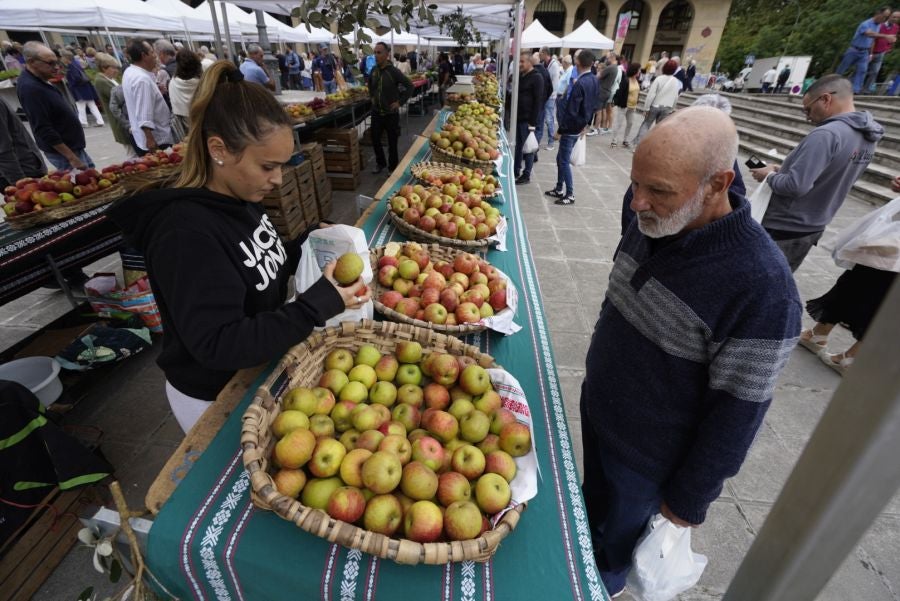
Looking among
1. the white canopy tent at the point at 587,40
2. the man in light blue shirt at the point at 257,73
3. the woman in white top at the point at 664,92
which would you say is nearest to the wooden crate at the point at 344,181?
the man in light blue shirt at the point at 257,73

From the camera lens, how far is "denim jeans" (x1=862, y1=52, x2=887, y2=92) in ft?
44.1

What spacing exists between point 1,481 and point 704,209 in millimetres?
3205

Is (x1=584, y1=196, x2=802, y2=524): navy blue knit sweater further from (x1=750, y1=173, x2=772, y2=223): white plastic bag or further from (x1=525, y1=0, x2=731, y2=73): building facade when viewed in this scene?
(x1=525, y1=0, x2=731, y2=73): building facade

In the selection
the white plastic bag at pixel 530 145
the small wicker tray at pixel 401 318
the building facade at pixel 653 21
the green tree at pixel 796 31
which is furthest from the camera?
the building facade at pixel 653 21

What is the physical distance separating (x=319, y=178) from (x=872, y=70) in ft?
59.9

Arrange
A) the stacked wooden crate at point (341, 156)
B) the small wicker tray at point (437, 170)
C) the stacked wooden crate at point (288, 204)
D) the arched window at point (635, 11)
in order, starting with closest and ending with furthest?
1. the small wicker tray at point (437, 170)
2. the stacked wooden crate at point (288, 204)
3. the stacked wooden crate at point (341, 156)
4. the arched window at point (635, 11)

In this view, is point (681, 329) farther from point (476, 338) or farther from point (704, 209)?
point (476, 338)

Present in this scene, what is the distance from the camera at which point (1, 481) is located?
6.42 feet

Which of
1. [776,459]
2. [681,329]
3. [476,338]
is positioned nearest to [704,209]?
[681,329]

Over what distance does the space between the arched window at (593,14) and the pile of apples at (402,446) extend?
48.9 meters

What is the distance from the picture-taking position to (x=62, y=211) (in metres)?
3.69

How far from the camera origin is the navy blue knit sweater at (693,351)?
53.7 inches

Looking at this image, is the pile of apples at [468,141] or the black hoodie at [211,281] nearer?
the black hoodie at [211,281]

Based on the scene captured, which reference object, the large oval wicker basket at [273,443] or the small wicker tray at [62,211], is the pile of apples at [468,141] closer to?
the small wicker tray at [62,211]
